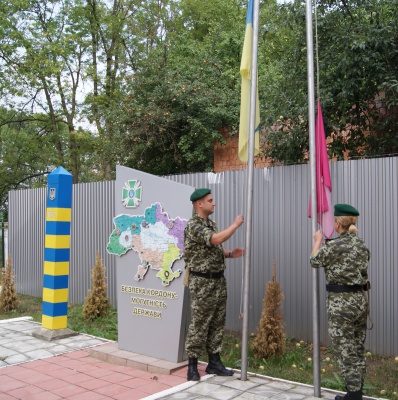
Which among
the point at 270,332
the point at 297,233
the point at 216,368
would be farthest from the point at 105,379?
the point at 297,233

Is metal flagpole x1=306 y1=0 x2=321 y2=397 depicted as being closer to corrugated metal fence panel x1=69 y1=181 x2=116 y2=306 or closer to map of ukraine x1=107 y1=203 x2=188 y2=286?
map of ukraine x1=107 y1=203 x2=188 y2=286

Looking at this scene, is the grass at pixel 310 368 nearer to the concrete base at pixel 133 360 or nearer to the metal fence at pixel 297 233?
the metal fence at pixel 297 233

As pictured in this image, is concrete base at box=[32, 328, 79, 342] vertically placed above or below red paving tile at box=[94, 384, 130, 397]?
above

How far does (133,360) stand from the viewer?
17.9ft

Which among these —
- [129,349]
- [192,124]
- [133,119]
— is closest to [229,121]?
[192,124]

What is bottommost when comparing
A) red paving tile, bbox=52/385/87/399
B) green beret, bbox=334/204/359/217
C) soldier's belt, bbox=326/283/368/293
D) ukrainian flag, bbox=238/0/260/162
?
red paving tile, bbox=52/385/87/399

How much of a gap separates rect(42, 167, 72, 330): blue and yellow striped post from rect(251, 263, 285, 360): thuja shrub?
2978 mm

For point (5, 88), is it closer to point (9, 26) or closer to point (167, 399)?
point (9, 26)

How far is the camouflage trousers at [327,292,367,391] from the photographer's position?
402 centimetres

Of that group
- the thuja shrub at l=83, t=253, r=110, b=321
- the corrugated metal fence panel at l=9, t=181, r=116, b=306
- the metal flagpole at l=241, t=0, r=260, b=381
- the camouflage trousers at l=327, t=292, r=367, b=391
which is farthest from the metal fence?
the camouflage trousers at l=327, t=292, r=367, b=391

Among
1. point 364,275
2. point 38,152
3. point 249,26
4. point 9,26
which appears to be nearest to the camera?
point 364,275

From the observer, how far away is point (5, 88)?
1845 cm

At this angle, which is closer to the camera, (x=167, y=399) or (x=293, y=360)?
(x=167, y=399)

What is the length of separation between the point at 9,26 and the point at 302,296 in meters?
16.0
